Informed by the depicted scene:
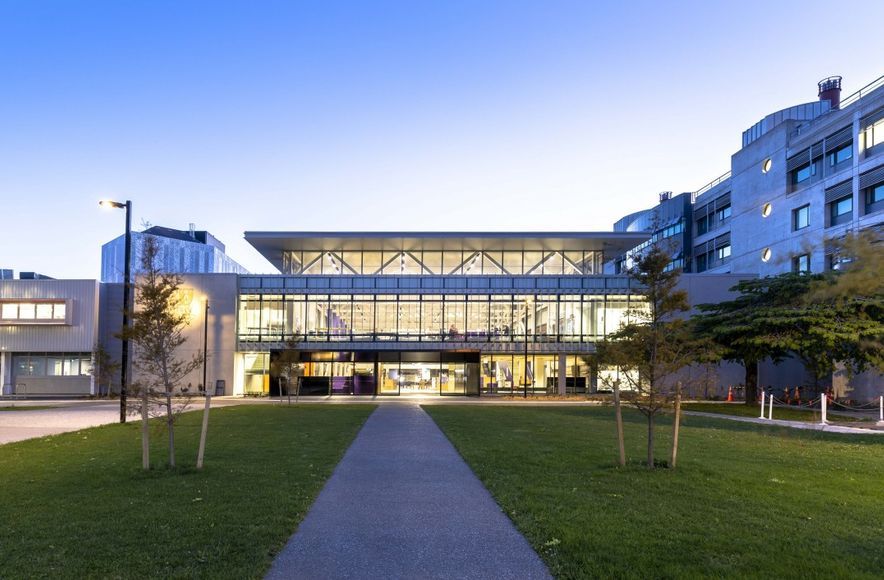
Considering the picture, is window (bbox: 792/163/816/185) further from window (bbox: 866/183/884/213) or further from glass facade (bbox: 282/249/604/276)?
glass facade (bbox: 282/249/604/276)

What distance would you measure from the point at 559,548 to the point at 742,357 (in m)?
27.5

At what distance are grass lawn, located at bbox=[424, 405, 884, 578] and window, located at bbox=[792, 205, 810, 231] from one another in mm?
33283

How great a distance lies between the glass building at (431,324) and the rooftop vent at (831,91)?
94.5 ft

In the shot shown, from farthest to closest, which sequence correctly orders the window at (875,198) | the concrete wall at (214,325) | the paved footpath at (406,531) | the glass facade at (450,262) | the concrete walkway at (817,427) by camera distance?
the glass facade at (450,262) < the concrete wall at (214,325) < the window at (875,198) < the concrete walkway at (817,427) < the paved footpath at (406,531)

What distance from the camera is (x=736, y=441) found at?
16.8m

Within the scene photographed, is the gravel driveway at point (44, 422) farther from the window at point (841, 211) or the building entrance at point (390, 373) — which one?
the window at point (841, 211)

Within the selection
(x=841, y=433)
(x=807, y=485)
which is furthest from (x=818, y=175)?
(x=807, y=485)

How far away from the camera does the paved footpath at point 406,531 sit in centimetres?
588

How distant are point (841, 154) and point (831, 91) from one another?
2246 centimetres

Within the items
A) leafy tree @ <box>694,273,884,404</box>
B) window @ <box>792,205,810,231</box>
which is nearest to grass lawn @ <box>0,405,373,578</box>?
leafy tree @ <box>694,273,884,404</box>

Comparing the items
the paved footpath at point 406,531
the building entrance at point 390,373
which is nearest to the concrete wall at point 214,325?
the building entrance at point 390,373

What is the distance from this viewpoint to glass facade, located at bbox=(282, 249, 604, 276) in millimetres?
49375

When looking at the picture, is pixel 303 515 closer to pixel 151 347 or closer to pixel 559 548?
pixel 559 548

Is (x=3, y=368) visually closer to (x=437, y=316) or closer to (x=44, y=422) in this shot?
(x=44, y=422)
